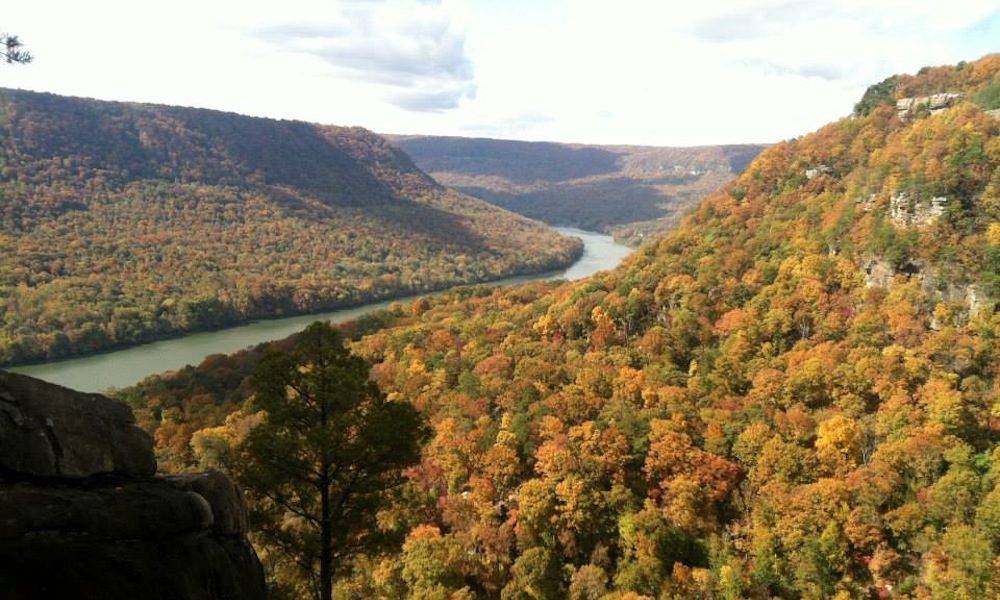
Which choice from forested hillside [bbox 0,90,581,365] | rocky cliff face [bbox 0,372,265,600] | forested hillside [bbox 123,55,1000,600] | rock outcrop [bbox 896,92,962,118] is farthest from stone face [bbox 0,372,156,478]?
forested hillside [bbox 0,90,581,365]

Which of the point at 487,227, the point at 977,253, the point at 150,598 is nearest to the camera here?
the point at 150,598

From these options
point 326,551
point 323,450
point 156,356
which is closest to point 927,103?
point 323,450

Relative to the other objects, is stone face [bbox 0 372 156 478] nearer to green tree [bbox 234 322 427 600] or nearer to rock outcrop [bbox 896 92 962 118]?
green tree [bbox 234 322 427 600]

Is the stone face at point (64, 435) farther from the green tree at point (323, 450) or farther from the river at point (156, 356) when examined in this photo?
the river at point (156, 356)

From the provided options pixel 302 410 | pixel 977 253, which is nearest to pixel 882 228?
pixel 977 253

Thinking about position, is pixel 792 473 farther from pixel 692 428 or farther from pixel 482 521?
pixel 482 521

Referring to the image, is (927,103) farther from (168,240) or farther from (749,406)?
(168,240)
